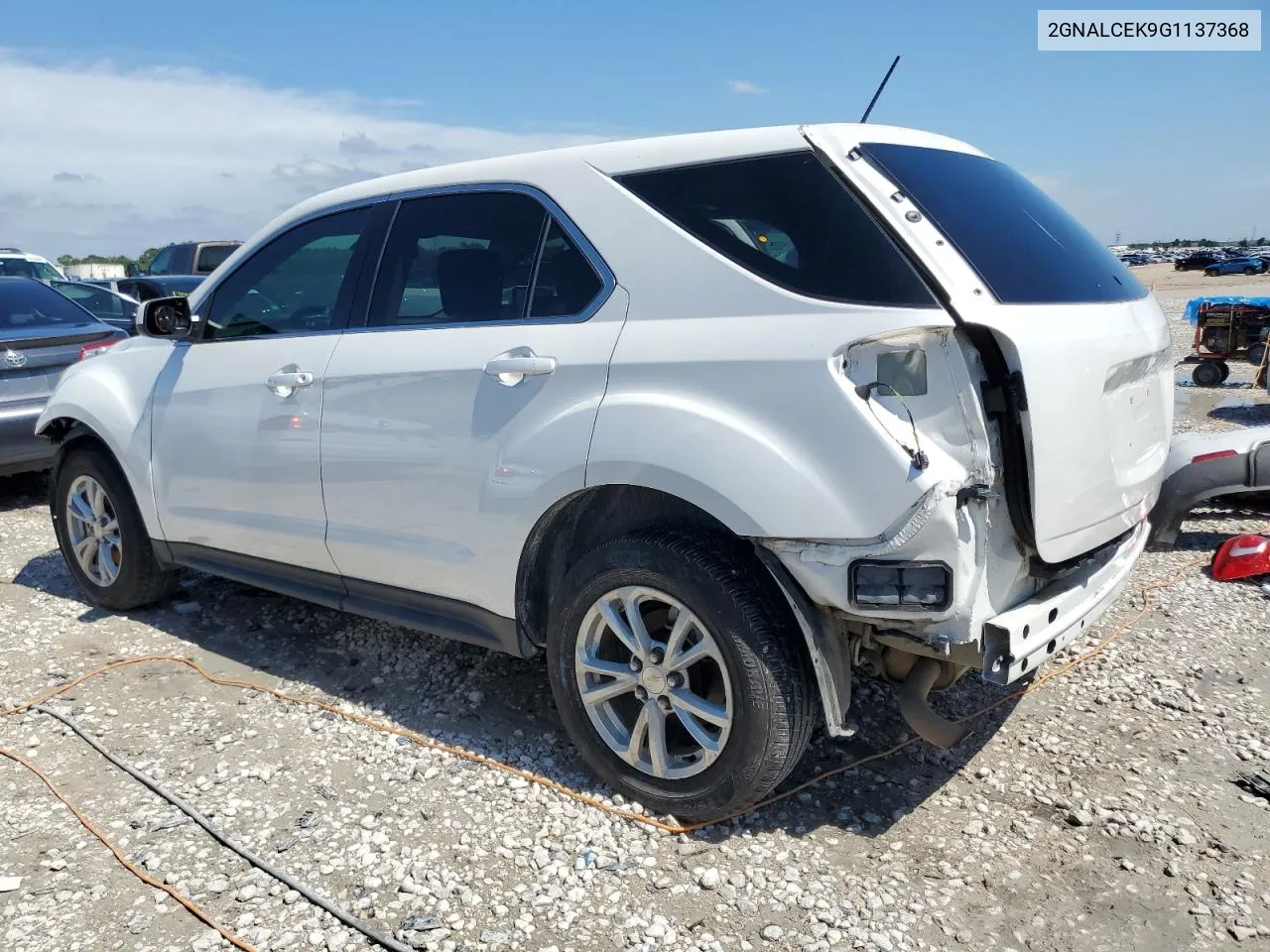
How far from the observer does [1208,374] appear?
12.6 metres

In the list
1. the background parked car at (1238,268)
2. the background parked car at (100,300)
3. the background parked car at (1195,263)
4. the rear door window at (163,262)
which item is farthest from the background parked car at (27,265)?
the background parked car at (1195,263)

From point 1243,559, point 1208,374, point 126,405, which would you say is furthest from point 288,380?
point 1208,374

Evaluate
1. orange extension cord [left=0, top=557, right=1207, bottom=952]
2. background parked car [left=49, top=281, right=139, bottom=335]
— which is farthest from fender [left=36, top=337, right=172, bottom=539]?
background parked car [left=49, top=281, right=139, bottom=335]

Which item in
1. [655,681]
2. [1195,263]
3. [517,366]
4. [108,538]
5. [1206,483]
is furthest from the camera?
[1195,263]

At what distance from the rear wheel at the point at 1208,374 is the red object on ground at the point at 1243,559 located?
880 centimetres

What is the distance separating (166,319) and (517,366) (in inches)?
83.6

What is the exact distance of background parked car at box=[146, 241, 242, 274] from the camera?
51.5 ft

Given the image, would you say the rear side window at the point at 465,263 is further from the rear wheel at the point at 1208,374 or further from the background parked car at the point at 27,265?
the background parked car at the point at 27,265

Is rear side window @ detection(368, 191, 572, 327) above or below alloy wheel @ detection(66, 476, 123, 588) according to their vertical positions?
above

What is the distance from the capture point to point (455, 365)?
327cm

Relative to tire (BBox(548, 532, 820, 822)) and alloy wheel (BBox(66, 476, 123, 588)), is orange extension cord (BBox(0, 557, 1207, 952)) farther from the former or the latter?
alloy wheel (BBox(66, 476, 123, 588))

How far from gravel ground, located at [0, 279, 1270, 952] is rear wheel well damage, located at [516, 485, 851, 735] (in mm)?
517

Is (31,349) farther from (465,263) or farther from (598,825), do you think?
(598,825)

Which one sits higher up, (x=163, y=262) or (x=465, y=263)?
(x=163, y=262)
